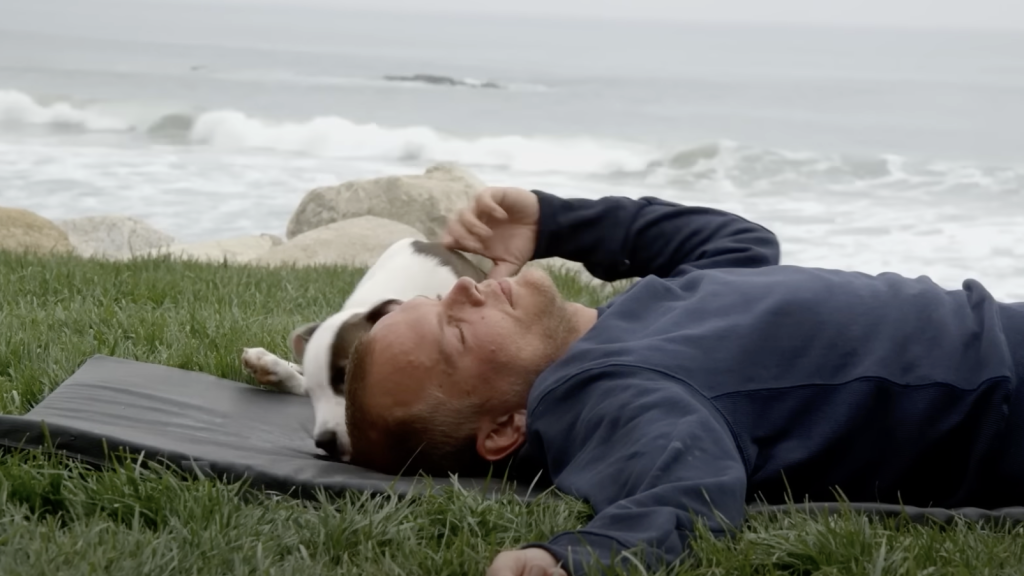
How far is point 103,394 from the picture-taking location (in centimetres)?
353

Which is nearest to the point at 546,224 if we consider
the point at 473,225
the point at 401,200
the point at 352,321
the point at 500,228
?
the point at 500,228

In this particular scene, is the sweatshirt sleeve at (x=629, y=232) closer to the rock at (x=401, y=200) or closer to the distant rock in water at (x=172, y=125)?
the rock at (x=401, y=200)

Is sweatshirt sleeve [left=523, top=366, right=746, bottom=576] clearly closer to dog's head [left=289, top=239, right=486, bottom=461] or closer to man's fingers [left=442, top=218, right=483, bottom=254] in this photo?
dog's head [left=289, top=239, right=486, bottom=461]

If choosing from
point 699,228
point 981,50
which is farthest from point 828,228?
point 981,50

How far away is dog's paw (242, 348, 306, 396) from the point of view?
4.06 meters

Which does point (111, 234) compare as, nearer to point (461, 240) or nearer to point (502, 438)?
point (461, 240)

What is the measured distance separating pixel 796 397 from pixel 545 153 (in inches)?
798

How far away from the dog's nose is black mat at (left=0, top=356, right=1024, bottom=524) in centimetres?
5

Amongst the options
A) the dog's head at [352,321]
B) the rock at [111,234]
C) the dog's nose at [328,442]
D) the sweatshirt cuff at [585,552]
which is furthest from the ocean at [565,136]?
the sweatshirt cuff at [585,552]

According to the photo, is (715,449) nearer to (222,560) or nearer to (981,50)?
(222,560)

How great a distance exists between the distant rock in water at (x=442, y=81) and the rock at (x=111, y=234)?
885 inches

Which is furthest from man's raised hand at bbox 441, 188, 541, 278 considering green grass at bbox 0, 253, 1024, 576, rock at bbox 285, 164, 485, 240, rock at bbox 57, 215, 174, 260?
rock at bbox 57, 215, 174, 260

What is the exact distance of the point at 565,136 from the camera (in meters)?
24.0

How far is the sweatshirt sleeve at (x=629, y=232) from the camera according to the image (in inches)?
148
